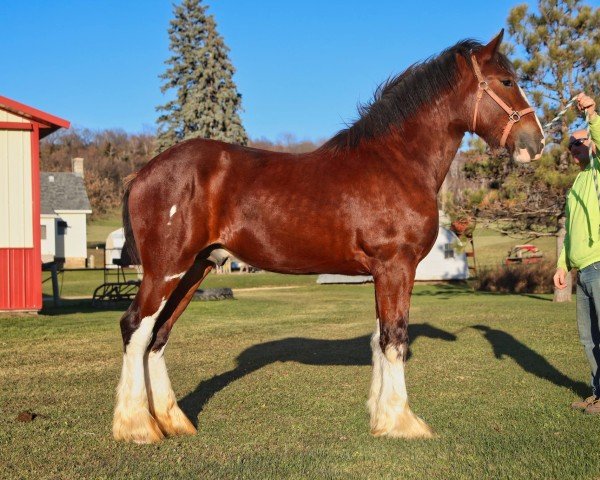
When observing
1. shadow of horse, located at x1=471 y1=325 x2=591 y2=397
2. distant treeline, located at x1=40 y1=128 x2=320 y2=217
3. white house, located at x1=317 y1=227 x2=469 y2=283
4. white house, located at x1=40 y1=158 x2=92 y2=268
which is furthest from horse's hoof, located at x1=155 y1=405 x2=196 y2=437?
distant treeline, located at x1=40 y1=128 x2=320 y2=217

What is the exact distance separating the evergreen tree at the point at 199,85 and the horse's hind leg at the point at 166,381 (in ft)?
110

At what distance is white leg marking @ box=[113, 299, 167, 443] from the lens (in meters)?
4.85

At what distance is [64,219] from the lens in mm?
49531

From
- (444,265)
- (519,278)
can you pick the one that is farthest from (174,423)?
(444,265)

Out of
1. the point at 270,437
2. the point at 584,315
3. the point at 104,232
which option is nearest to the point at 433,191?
the point at 584,315

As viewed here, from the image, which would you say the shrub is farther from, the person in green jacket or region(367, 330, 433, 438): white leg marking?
region(367, 330, 433, 438): white leg marking

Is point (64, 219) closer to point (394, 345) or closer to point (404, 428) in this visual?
point (394, 345)

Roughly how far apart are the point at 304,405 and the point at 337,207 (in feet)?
6.78

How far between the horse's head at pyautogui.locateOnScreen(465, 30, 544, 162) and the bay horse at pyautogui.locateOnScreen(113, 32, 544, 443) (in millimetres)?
10

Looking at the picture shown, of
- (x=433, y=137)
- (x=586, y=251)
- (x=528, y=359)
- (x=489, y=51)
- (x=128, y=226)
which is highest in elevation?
(x=489, y=51)

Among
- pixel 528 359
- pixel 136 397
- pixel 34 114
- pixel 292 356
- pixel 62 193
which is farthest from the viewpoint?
pixel 62 193

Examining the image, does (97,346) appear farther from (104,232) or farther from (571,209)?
(104,232)

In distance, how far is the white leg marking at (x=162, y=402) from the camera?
5.11 metres

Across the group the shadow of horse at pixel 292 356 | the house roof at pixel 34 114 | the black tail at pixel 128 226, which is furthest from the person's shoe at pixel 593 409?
the house roof at pixel 34 114
